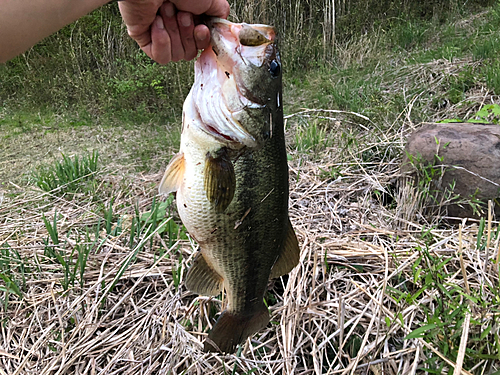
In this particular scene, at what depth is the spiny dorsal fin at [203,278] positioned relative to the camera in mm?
1475

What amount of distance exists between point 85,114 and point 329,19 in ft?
18.0

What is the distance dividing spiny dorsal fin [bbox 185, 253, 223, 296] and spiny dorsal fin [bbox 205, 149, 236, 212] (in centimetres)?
Result: 31

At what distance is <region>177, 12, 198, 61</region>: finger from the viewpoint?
145cm

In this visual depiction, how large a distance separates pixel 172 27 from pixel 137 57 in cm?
665

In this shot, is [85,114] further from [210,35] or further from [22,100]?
[210,35]

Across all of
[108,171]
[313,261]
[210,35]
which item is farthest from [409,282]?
[108,171]

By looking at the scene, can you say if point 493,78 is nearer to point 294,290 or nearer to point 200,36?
point 294,290

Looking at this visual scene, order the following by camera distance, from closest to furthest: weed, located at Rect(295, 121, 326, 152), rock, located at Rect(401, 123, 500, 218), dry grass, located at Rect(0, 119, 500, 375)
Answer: dry grass, located at Rect(0, 119, 500, 375) → rock, located at Rect(401, 123, 500, 218) → weed, located at Rect(295, 121, 326, 152)

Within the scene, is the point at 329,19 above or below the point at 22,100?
above

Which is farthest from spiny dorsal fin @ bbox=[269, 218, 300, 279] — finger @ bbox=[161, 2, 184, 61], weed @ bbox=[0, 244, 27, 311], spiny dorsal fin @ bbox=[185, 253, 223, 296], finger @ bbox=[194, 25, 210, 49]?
weed @ bbox=[0, 244, 27, 311]

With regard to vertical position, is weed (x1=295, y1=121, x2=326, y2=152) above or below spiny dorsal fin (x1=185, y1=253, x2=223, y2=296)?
below

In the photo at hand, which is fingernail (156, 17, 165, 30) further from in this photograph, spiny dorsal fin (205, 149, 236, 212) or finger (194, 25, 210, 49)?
spiny dorsal fin (205, 149, 236, 212)

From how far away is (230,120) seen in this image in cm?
132

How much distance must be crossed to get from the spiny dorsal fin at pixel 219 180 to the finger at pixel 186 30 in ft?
1.83
